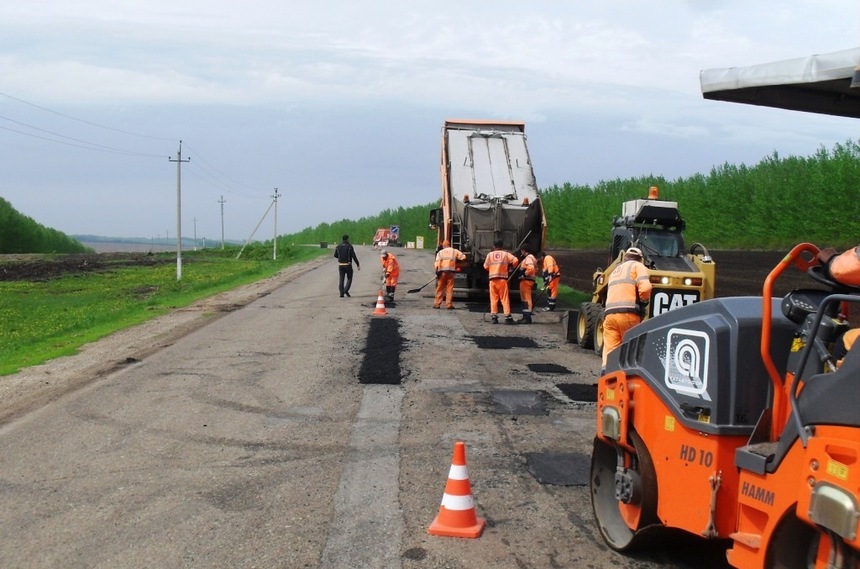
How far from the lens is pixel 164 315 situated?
20406 millimetres

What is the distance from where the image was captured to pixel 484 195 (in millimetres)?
20781

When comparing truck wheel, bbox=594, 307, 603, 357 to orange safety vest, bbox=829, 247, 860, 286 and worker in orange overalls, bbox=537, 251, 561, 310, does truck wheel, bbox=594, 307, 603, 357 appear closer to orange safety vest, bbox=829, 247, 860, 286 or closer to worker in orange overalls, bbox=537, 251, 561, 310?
worker in orange overalls, bbox=537, 251, 561, 310

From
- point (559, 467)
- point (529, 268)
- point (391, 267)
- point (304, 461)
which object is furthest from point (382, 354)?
point (391, 267)

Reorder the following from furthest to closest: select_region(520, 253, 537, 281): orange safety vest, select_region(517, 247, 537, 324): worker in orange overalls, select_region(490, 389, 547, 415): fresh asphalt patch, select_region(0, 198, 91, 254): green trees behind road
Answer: select_region(0, 198, 91, 254): green trees behind road → select_region(520, 253, 537, 281): orange safety vest → select_region(517, 247, 537, 324): worker in orange overalls → select_region(490, 389, 547, 415): fresh asphalt patch

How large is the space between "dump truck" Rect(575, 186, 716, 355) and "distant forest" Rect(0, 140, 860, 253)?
45.6ft

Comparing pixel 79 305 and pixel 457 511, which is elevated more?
pixel 457 511

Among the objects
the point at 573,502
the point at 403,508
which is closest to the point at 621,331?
the point at 573,502

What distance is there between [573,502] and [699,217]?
60.9 meters

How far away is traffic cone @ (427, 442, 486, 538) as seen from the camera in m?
5.55

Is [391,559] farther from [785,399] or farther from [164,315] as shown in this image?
[164,315]

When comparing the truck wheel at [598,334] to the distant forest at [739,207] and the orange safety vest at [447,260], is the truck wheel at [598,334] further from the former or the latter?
the distant forest at [739,207]

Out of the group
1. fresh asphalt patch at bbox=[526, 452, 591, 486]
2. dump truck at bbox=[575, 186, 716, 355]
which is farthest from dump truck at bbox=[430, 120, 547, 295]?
fresh asphalt patch at bbox=[526, 452, 591, 486]

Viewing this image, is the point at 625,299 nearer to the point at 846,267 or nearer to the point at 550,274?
the point at 846,267

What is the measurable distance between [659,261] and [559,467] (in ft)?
22.9
